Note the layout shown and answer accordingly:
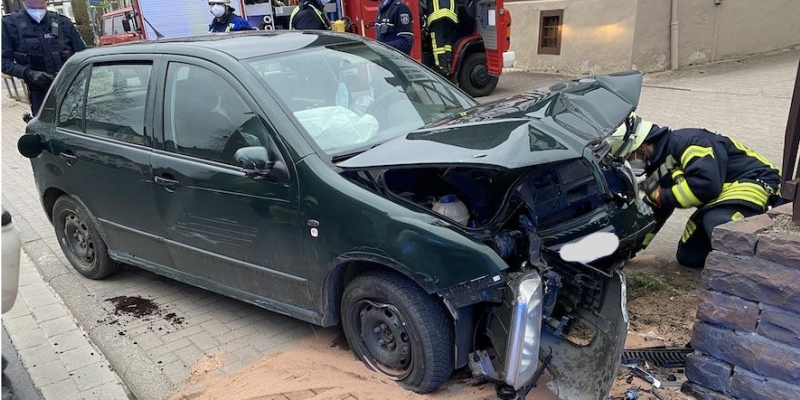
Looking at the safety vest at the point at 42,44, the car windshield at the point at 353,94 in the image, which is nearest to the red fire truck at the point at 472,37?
the safety vest at the point at 42,44

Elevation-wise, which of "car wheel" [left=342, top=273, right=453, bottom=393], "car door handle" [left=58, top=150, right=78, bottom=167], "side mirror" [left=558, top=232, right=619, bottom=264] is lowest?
"car wheel" [left=342, top=273, right=453, bottom=393]

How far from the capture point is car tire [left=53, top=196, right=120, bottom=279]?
4.36 metres

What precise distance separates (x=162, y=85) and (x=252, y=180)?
1008 mm

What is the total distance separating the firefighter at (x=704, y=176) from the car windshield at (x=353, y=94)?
1223 mm

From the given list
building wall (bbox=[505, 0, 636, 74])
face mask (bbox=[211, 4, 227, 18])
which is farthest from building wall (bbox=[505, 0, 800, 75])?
face mask (bbox=[211, 4, 227, 18])

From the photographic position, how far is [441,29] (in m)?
9.83

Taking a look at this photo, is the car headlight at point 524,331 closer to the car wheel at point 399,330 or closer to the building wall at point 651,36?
the car wheel at point 399,330

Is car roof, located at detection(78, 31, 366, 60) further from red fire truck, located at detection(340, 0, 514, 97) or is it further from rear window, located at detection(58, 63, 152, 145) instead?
red fire truck, located at detection(340, 0, 514, 97)

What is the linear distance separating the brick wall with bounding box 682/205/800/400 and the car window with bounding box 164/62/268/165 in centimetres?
222

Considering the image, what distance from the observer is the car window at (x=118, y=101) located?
3.76 meters

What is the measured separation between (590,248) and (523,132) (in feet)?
2.30

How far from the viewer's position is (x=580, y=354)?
2.65m

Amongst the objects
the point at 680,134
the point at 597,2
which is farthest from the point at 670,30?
the point at 680,134

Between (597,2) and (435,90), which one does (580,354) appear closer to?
(435,90)
